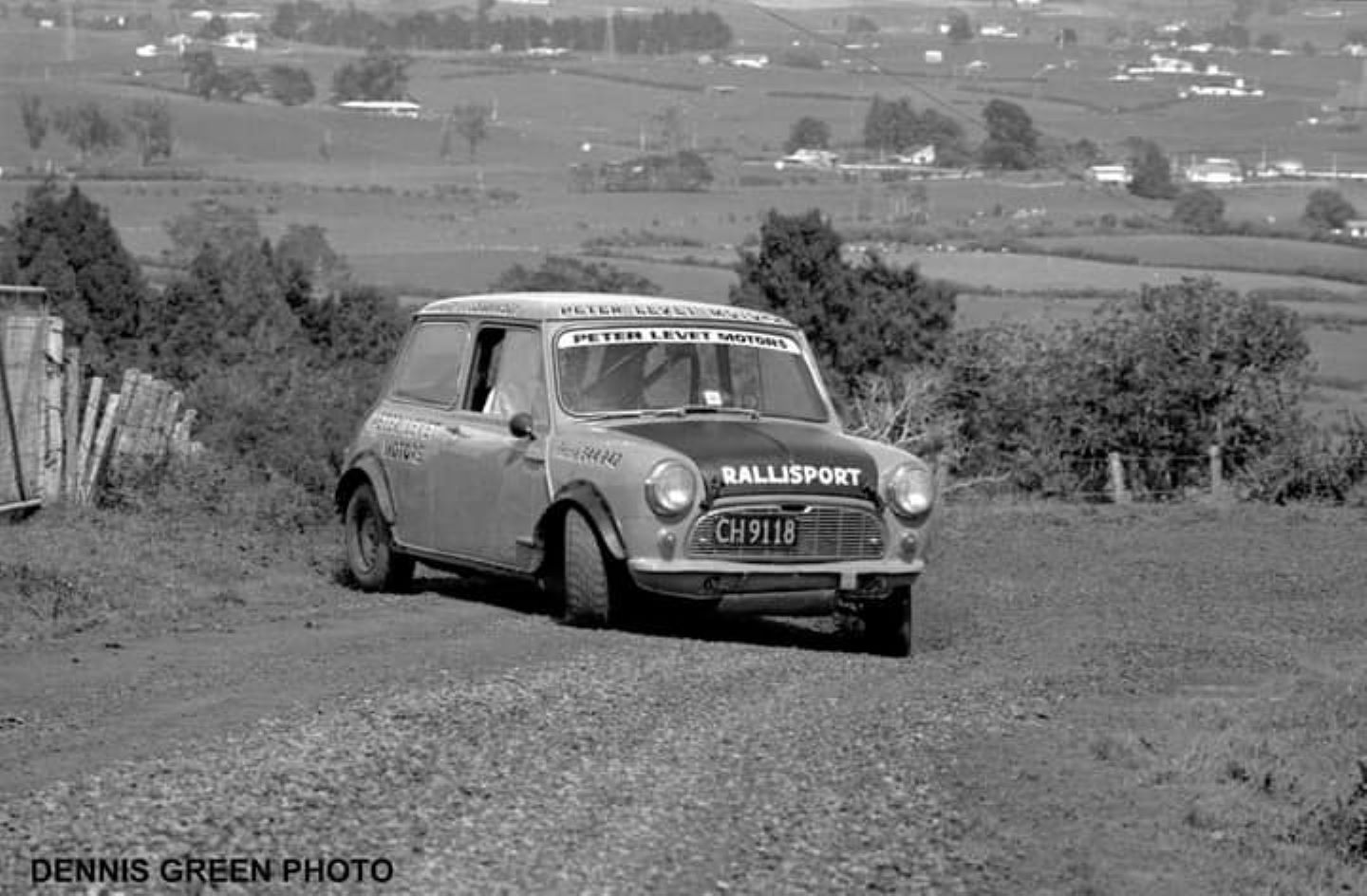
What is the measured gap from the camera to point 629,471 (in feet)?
42.5

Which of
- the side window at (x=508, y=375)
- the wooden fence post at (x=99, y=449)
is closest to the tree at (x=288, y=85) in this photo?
the wooden fence post at (x=99, y=449)

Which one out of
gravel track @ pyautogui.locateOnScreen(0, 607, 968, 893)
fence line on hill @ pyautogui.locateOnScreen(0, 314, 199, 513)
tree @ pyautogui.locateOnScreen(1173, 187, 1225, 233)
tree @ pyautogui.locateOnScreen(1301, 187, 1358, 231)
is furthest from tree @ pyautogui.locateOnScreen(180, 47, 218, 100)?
gravel track @ pyautogui.locateOnScreen(0, 607, 968, 893)

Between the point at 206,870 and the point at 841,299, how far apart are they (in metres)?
45.2

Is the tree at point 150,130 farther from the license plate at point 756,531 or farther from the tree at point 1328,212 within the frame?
the license plate at point 756,531

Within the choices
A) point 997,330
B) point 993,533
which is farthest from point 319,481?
point 997,330

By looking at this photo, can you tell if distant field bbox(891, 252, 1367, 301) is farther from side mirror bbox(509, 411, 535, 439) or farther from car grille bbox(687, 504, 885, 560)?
car grille bbox(687, 504, 885, 560)

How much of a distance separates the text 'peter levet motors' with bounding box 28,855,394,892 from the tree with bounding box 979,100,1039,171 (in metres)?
76.3

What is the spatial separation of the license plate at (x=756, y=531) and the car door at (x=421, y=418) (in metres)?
2.66

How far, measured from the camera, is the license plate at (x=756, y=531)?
1287 cm

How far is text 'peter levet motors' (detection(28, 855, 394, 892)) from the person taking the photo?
21.7ft

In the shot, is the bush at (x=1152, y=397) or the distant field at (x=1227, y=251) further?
the distant field at (x=1227, y=251)

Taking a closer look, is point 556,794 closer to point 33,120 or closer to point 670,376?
point 670,376

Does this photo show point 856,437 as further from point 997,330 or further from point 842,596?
point 997,330

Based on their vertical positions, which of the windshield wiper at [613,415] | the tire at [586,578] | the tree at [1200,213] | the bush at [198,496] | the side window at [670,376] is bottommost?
the tree at [1200,213]
